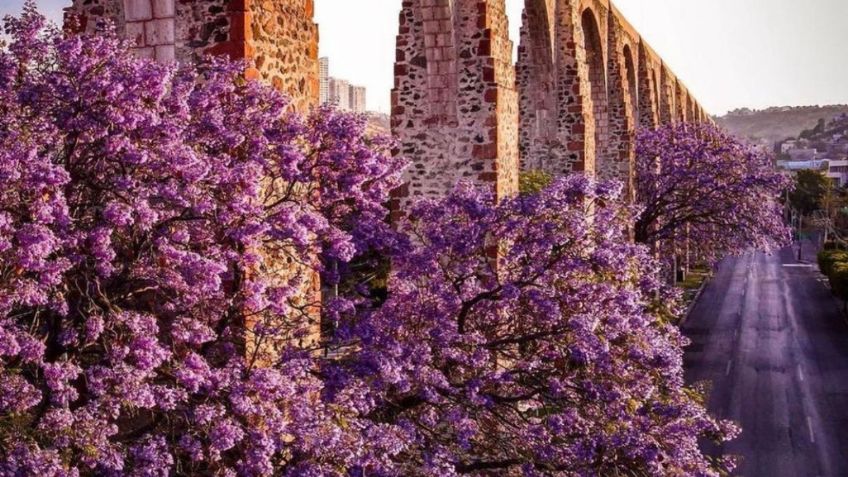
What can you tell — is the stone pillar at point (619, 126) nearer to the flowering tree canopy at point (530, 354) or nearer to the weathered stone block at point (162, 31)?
the flowering tree canopy at point (530, 354)

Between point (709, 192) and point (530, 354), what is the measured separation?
2029 centimetres

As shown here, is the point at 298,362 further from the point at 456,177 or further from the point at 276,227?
the point at 456,177

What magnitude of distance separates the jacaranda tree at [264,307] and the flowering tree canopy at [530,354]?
0.02m

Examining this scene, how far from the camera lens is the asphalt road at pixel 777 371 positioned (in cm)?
1755

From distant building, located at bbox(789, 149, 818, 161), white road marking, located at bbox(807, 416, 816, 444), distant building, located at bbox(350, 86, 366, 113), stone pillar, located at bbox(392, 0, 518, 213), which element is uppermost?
distant building, located at bbox(350, 86, 366, 113)

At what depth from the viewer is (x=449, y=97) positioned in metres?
12.8

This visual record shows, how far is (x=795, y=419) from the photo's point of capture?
1986 centimetres

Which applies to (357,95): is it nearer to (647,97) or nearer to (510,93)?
(647,97)

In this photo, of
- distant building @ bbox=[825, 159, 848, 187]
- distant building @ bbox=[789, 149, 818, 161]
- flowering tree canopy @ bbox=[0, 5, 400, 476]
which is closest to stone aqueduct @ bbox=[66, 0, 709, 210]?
flowering tree canopy @ bbox=[0, 5, 400, 476]

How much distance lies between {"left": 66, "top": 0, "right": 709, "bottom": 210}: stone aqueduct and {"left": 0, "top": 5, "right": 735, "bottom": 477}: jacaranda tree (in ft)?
2.65

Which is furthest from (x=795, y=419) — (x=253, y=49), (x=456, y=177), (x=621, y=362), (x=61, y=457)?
(x=61, y=457)

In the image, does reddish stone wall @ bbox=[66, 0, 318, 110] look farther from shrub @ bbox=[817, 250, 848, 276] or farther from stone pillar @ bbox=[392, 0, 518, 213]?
shrub @ bbox=[817, 250, 848, 276]

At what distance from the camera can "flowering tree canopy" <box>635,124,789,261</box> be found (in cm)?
2595

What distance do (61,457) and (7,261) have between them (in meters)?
1.10
